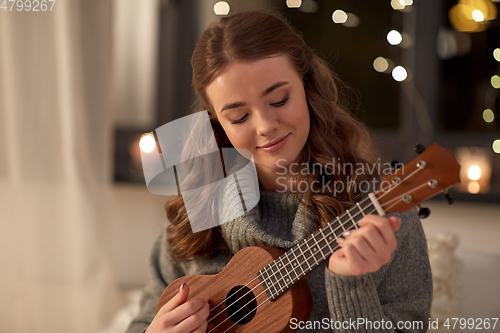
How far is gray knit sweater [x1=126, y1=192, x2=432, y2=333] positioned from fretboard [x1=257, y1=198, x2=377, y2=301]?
5 centimetres

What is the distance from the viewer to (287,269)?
0.65m

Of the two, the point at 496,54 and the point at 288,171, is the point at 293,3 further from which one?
the point at 288,171

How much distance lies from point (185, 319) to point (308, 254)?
275mm

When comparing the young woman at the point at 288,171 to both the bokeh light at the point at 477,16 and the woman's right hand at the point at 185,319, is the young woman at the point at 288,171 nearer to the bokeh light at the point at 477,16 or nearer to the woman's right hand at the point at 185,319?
the woman's right hand at the point at 185,319

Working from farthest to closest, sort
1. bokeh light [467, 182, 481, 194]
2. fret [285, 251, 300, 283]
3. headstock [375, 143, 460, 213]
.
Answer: bokeh light [467, 182, 481, 194] < fret [285, 251, 300, 283] < headstock [375, 143, 460, 213]

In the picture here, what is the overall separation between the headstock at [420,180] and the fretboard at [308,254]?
0.10 feet

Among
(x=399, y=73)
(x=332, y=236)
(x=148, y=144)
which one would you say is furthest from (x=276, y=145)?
(x=399, y=73)

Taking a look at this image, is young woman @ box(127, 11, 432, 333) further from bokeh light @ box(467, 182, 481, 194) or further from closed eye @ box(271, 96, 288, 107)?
bokeh light @ box(467, 182, 481, 194)

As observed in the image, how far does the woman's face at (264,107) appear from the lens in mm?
684

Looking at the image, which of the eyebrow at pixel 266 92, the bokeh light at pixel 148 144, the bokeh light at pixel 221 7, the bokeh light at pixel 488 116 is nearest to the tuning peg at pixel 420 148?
the eyebrow at pixel 266 92

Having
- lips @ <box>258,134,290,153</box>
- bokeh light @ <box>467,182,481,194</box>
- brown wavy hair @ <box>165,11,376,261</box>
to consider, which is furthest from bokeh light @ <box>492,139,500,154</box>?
lips @ <box>258,134,290,153</box>

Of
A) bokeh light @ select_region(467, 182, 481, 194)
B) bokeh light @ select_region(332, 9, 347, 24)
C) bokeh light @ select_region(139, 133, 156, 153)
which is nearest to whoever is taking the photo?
bokeh light @ select_region(139, 133, 156, 153)

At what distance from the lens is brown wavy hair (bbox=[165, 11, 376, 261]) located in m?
0.71

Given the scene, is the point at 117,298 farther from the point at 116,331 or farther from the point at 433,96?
the point at 433,96
